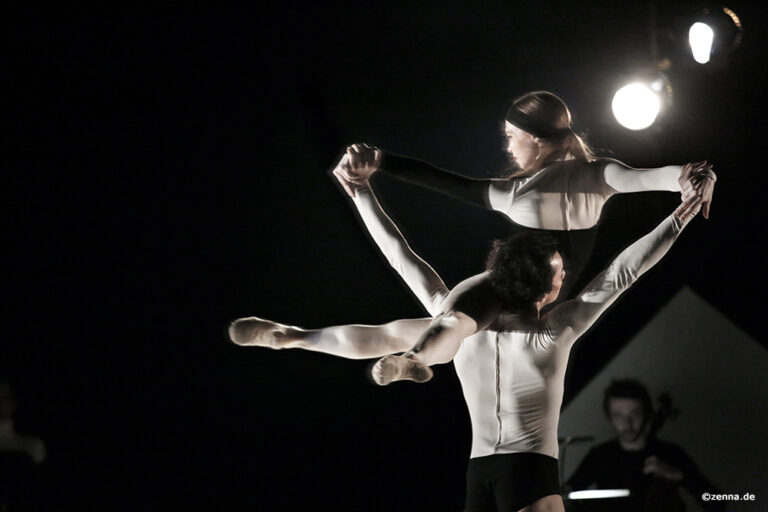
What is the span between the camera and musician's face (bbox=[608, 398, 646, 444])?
3396 mm

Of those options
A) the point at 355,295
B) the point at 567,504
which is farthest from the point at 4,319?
the point at 567,504

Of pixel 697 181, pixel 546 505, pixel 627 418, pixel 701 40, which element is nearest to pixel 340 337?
pixel 546 505

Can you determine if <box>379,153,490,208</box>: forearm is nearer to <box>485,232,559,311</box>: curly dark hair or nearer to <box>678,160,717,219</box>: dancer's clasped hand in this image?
<box>485,232,559,311</box>: curly dark hair


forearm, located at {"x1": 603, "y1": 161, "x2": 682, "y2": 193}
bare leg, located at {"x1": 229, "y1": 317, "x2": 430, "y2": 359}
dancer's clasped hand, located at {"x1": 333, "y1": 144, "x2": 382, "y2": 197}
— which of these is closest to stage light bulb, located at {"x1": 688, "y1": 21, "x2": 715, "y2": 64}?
forearm, located at {"x1": 603, "y1": 161, "x2": 682, "y2": 193}

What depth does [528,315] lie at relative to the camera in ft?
8.28

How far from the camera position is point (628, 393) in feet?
11.3

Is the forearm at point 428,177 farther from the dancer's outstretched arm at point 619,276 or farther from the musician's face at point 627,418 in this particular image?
the musician's face at point 627,418

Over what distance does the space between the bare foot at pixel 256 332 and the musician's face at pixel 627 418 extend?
1.40 m

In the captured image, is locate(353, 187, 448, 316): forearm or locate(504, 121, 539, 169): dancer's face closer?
locate(353, 187, 448, 316): forearm

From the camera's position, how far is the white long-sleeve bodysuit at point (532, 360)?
8.00 feet

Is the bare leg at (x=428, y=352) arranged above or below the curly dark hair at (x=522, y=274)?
below

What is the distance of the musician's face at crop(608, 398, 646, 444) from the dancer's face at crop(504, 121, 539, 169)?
110cm

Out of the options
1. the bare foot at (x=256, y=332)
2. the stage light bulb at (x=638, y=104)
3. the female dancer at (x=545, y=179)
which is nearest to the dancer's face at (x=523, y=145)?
the female dancer at (x=545, y=179)

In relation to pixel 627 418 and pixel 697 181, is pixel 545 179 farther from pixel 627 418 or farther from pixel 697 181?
pixel 627 418
